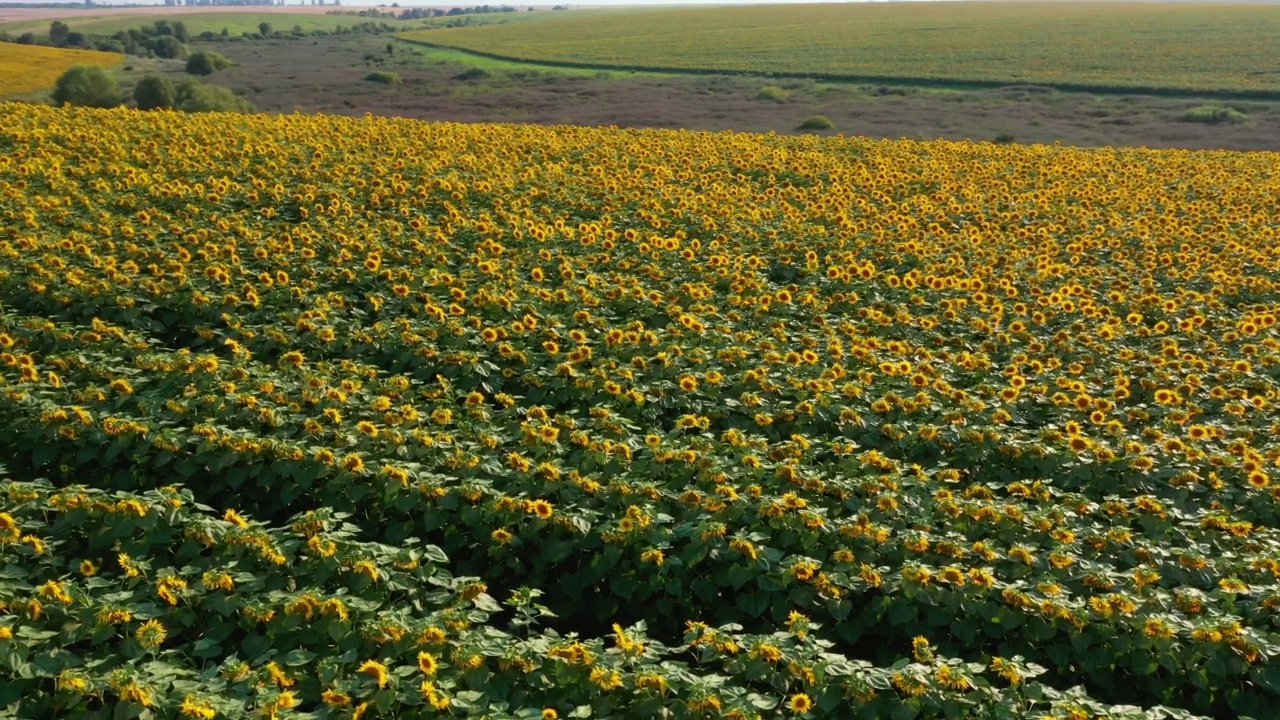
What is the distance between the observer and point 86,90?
1093 inches

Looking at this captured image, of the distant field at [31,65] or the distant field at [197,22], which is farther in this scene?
the distant field at [197,22]

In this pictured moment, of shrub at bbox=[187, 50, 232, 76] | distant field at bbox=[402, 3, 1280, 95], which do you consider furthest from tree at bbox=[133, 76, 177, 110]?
distant field at bbox=[402, 3, 1280, 95]

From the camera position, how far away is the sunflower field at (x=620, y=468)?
440 centimetres

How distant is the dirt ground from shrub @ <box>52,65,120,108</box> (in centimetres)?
935

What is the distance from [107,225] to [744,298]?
21.9ft

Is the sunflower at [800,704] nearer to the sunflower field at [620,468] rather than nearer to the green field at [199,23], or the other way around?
the sunflower field at [620,468]

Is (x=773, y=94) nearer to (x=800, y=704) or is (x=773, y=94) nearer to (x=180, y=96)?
(x=180, y=96)

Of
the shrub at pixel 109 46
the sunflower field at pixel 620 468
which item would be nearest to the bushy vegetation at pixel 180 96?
the sunflower field at pixel 620 468

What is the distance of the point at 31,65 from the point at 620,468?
43092mm

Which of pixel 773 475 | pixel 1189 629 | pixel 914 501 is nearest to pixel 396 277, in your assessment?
pixel 773 475

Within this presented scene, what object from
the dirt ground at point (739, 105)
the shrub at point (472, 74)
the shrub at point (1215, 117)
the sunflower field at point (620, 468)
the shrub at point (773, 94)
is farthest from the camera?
the shrub at point (472, 74)

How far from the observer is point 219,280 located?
915 centimetres

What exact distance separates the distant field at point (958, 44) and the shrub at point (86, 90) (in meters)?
41.1

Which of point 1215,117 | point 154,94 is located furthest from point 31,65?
point 1215,117
